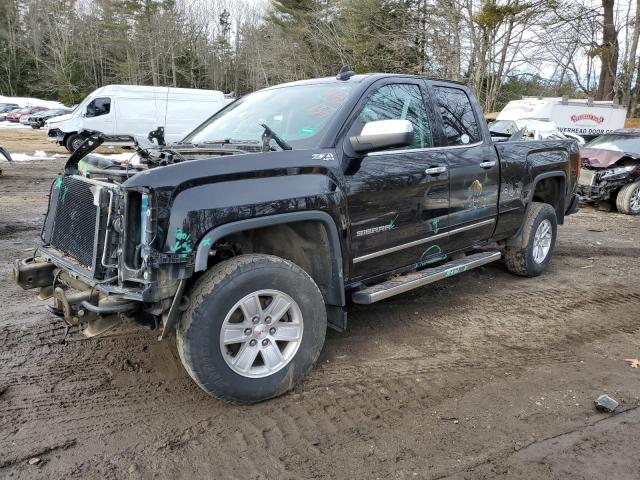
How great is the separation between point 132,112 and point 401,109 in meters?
19.2

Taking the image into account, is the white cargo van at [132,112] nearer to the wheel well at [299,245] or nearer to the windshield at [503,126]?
the windshield at [503,126]

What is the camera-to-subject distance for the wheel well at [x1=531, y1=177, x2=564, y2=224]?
6242 mm

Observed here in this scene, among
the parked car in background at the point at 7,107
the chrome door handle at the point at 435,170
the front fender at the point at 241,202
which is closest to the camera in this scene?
the front fender at the point at 241,202

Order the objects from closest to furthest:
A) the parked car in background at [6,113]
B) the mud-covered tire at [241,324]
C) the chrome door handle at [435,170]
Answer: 1. the mud-covered tire at [241,324]
2. the chrome door handle at [435,170]
3. the parked car in background at [6,113]

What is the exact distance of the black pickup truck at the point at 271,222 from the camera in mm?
2934

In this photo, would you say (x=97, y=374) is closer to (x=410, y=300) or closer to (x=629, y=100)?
(x=410, y=300)

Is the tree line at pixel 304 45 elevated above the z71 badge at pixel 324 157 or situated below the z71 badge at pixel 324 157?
above

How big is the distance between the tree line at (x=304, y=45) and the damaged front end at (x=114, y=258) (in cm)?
2022

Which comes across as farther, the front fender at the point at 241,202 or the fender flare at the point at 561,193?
the fender flare at the point at 561,193

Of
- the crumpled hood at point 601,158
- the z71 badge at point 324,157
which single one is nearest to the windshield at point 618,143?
the crumpled hood at point 601,158

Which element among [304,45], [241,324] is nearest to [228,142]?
[241,324]

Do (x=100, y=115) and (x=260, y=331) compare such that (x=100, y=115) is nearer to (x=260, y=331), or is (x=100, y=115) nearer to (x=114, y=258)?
(x=114, y=258)

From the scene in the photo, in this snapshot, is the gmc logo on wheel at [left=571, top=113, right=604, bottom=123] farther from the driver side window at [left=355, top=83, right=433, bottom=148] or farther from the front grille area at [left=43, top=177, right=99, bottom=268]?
the front grille area at [left=43, top=177, right=99, bottom=268]

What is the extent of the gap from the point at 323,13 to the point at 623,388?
3502cm
